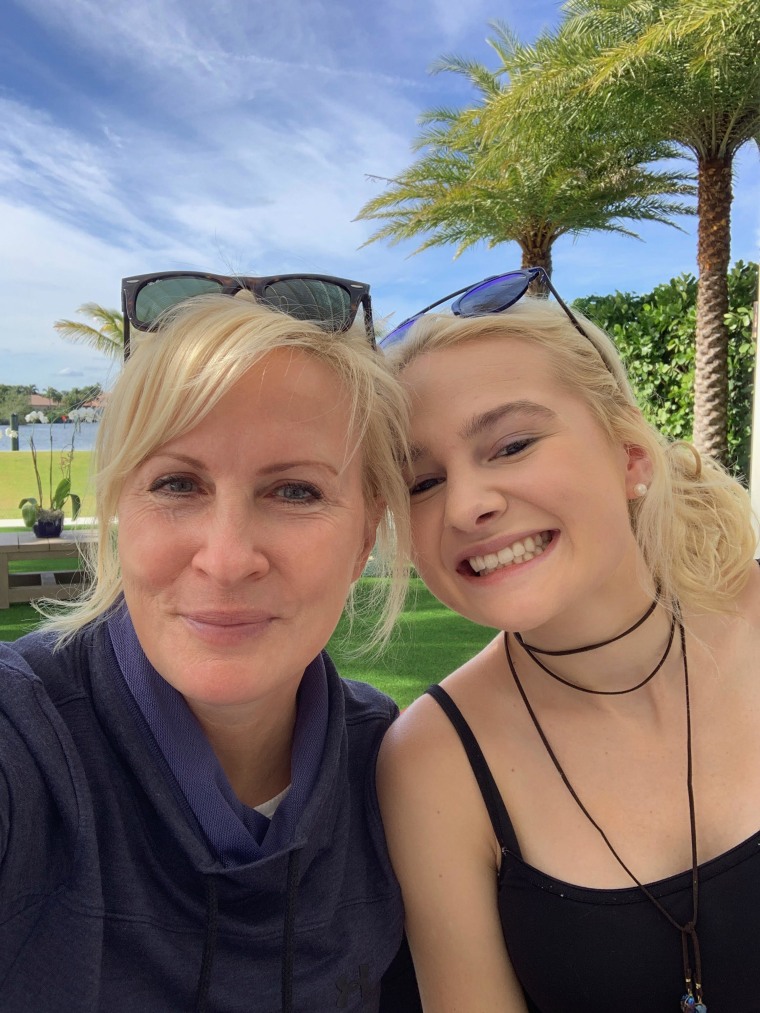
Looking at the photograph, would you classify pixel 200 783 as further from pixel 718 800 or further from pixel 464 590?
pixel 718 800

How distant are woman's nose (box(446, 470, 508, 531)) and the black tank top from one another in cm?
72

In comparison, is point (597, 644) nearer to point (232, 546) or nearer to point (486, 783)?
point (486, 783)

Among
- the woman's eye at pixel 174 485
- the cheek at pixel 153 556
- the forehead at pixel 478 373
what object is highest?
the forehead at pixel 478 373

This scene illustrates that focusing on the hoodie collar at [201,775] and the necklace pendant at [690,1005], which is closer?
the hoodie collar at [201,775]

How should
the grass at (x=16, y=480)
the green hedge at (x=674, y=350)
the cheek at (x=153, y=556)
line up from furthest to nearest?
1. the grass at (x=16, y=480)
2. the green hedge at (x=674, y=350)
3. the cheek at (x=153, y=556)

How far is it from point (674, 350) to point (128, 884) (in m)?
10.7

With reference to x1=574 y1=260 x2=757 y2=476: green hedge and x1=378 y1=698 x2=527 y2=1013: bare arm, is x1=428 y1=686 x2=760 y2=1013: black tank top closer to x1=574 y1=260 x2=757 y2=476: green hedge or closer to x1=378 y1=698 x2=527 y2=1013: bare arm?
x1=378 y1=698 x2=527 y2=1013: bare arm

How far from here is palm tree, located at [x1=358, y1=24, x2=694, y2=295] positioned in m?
10.4

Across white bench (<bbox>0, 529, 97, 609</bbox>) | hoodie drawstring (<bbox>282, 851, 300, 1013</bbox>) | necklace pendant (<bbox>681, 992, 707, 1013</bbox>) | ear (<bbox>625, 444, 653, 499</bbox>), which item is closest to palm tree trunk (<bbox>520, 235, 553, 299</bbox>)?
white bench (<bbox>0, 529, 97, 609</bbox>)

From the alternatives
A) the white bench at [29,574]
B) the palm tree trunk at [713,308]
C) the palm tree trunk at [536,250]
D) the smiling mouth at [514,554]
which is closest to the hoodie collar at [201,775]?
the smiling mouth at [514,554]

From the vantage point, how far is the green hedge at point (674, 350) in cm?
1016

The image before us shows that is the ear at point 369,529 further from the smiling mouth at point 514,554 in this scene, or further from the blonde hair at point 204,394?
the smiling mouth at point 514,554

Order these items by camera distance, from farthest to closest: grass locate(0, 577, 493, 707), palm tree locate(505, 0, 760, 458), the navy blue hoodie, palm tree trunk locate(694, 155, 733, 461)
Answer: palm tree trunk locate(694, 155, 733, 461)
palm tree locate(505, 0, 760, 458)
grass locate(0, 577, 493, 707)
the navy blue hoodie

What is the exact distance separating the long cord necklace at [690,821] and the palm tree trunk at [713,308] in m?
8.56
